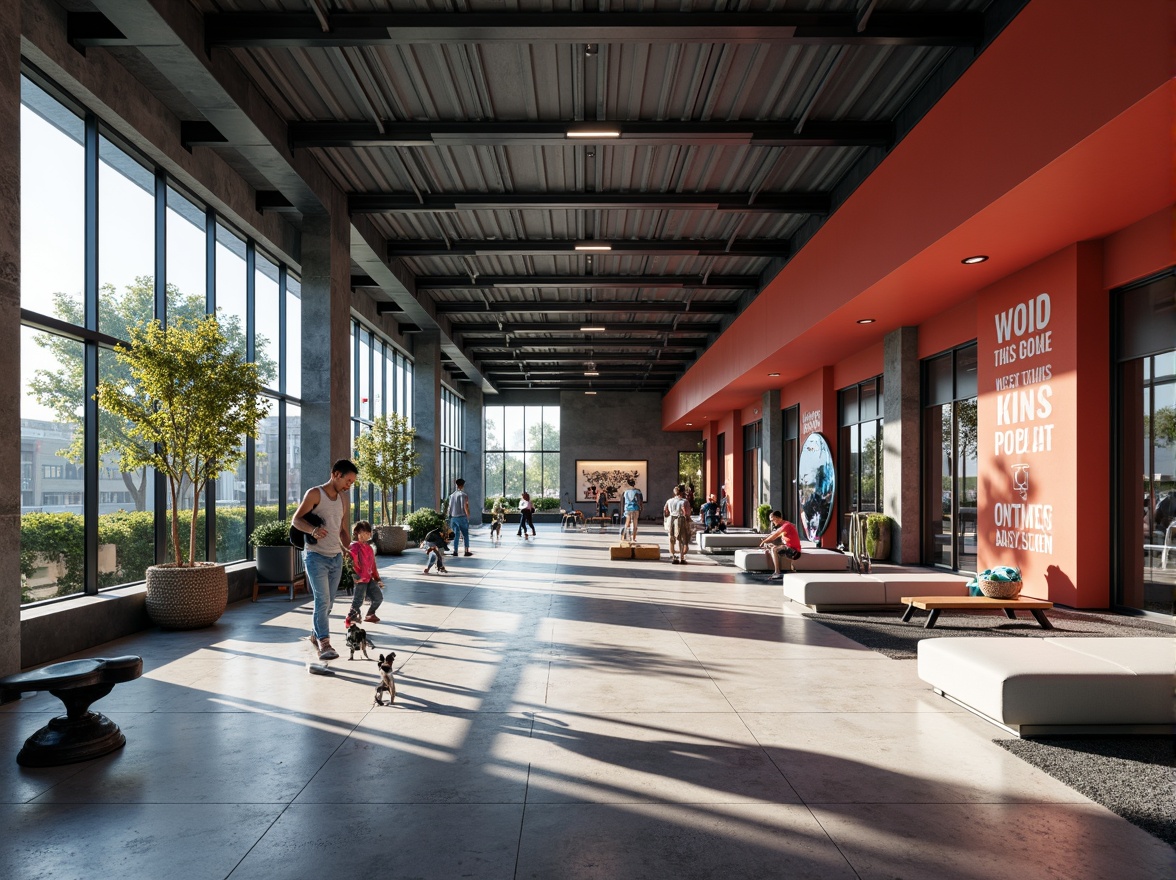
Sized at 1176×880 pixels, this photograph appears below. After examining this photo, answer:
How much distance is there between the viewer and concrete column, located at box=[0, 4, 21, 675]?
225 inches

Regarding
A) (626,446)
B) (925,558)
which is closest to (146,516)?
(925,558)

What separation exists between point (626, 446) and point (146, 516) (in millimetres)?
29992

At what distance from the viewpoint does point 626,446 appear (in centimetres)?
3838

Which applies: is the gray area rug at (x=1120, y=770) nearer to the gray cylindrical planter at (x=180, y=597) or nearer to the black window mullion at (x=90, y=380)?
the gray cylindrical planter at (x=180, y=597)

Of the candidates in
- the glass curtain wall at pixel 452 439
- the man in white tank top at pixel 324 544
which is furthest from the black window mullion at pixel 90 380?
the glass curtain wall at pixel 452 439

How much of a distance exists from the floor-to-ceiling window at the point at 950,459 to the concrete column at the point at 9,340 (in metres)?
11.9

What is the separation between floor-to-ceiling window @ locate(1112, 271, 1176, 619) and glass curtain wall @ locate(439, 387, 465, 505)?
23820mm

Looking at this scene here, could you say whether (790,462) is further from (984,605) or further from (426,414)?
(984,605)

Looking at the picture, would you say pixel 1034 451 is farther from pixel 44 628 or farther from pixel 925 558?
pixel 44 628

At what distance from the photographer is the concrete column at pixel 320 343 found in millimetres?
12414

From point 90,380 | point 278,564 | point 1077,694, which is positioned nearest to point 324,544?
point 90,380

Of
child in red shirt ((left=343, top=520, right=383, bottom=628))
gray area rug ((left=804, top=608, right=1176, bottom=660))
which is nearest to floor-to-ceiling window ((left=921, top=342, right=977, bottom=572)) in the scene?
gray area rug ((left=804, top=608, right=1176, bottom=660))

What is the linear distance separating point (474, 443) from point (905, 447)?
82.9ft

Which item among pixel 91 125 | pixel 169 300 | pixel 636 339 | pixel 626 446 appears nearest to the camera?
pixel 91 125
